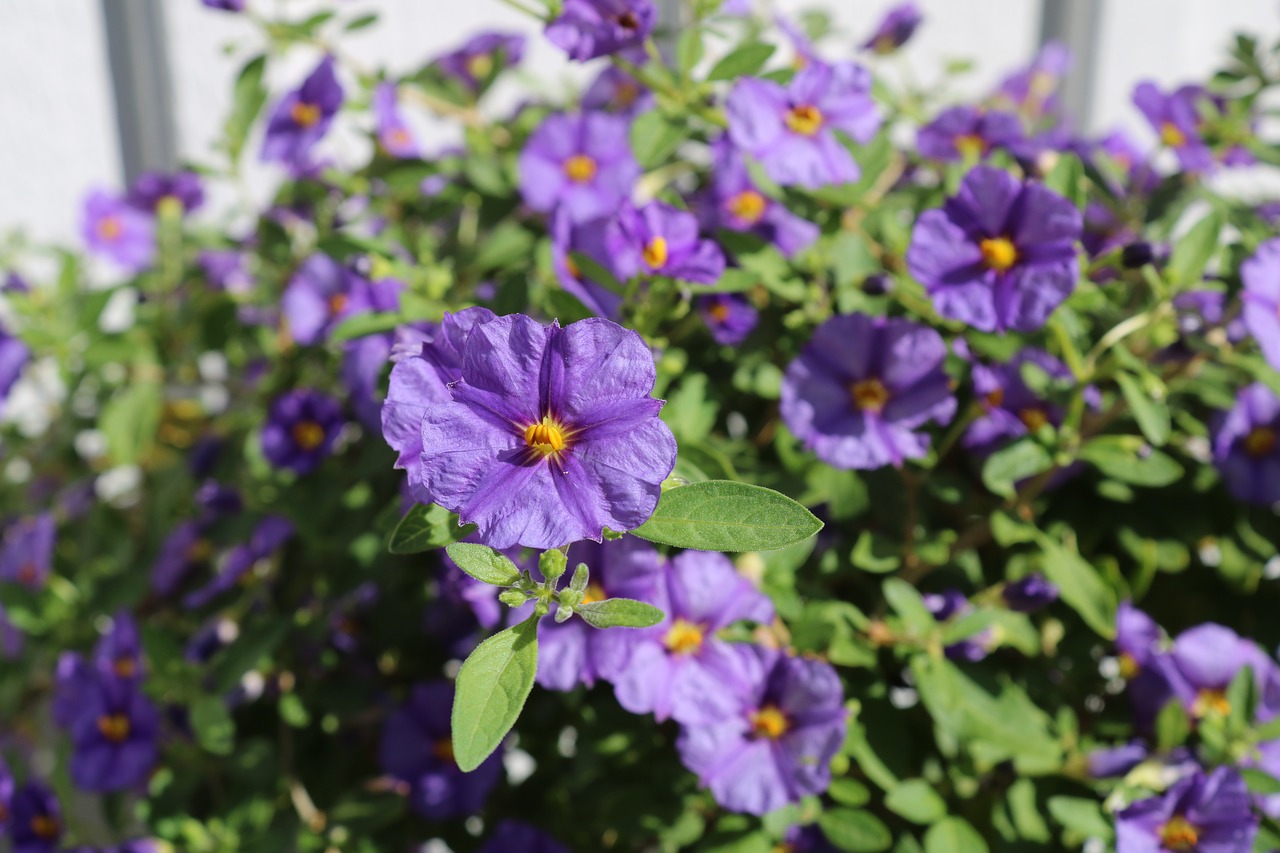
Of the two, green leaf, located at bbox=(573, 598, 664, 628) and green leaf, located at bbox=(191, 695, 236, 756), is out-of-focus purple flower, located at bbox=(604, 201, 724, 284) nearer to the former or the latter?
green leaf, located at bbox=(573, 598, 664, 628)

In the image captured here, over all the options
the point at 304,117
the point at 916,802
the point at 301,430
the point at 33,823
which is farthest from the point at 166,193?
the point at 916,802

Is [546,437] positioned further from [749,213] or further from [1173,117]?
[1173,117]

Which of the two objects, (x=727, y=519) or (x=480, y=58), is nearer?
(x=727, y=519)

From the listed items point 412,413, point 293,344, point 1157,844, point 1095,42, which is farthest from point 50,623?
point 1095,42

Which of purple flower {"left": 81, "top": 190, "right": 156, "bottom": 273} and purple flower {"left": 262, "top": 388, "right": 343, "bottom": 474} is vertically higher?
purple flower {"left": 262, "top": 388, "right": 343, "bottom": 474}

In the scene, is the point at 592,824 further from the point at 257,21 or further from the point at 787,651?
Result: the point at 257,21

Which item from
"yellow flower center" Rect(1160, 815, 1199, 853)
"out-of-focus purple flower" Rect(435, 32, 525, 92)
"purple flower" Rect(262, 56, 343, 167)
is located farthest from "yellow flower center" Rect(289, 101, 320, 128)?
"yellow flower center" Rect(1160, 815, 1199, 853)
